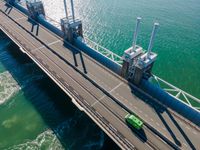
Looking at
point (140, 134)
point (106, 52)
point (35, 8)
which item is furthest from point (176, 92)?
point (35, 8)

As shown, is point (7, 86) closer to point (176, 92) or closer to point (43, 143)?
point (43, 143)

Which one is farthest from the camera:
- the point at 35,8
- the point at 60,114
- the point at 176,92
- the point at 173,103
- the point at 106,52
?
the point at 35,8

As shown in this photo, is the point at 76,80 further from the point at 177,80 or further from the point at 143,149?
the point at 177,80

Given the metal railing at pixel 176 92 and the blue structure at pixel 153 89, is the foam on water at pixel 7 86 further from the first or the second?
the metal railing at pixel 176 92

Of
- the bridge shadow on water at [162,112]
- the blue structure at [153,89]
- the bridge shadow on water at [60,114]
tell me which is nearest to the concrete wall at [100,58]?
the blue structure at [153,89]

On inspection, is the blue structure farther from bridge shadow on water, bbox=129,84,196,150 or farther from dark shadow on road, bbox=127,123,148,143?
dark shadow on road, bbox=127,123,148,143

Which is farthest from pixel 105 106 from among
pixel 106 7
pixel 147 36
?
pixel 106 7
